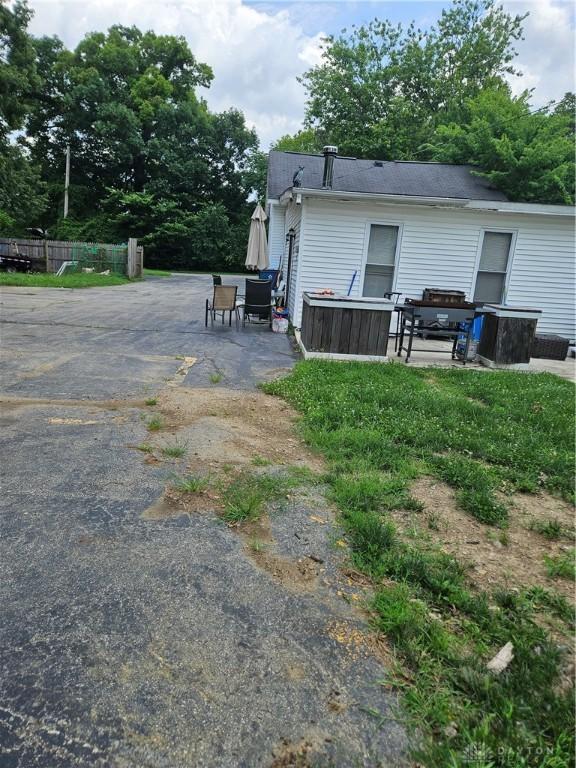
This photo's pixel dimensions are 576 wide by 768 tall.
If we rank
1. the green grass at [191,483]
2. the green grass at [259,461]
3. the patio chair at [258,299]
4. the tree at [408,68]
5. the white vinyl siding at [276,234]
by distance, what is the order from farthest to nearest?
the tree at [408,68] < the white vinyl siding at [276,234] < the patio chair at [258,299] < the green grass at [259,461] < the green grass at [191,483]

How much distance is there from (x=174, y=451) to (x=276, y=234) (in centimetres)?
1333

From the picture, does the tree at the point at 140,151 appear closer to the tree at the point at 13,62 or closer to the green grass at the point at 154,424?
the tree at the point at 13,62

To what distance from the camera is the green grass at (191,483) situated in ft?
9.72

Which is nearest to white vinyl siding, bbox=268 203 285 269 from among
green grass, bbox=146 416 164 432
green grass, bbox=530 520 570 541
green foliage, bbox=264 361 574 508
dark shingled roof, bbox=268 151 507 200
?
dark shingled roof, bbox=268 151 507 200

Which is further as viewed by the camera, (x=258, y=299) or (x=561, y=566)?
(x=258, y=299)

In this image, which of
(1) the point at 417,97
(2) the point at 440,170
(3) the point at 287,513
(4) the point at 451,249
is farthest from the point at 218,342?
(1) the point at 417,97

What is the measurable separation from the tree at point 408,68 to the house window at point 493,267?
63.4 feet

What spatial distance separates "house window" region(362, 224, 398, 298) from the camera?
921cm

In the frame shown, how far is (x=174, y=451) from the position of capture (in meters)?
3.52

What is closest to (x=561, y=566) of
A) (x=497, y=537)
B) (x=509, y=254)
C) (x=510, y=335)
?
(x=497, y=537)

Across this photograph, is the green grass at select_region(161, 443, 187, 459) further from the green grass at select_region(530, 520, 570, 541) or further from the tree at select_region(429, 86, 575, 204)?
the tree at select_region(429, 86, 575, 204)

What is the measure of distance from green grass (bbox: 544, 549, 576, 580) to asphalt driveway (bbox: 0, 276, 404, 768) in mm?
1136

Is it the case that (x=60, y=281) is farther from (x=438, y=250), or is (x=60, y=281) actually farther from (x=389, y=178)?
(x=438, y=250)

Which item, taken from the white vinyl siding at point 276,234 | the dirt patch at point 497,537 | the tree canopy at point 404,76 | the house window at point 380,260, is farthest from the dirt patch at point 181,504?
the tree canopy at point 404,76
